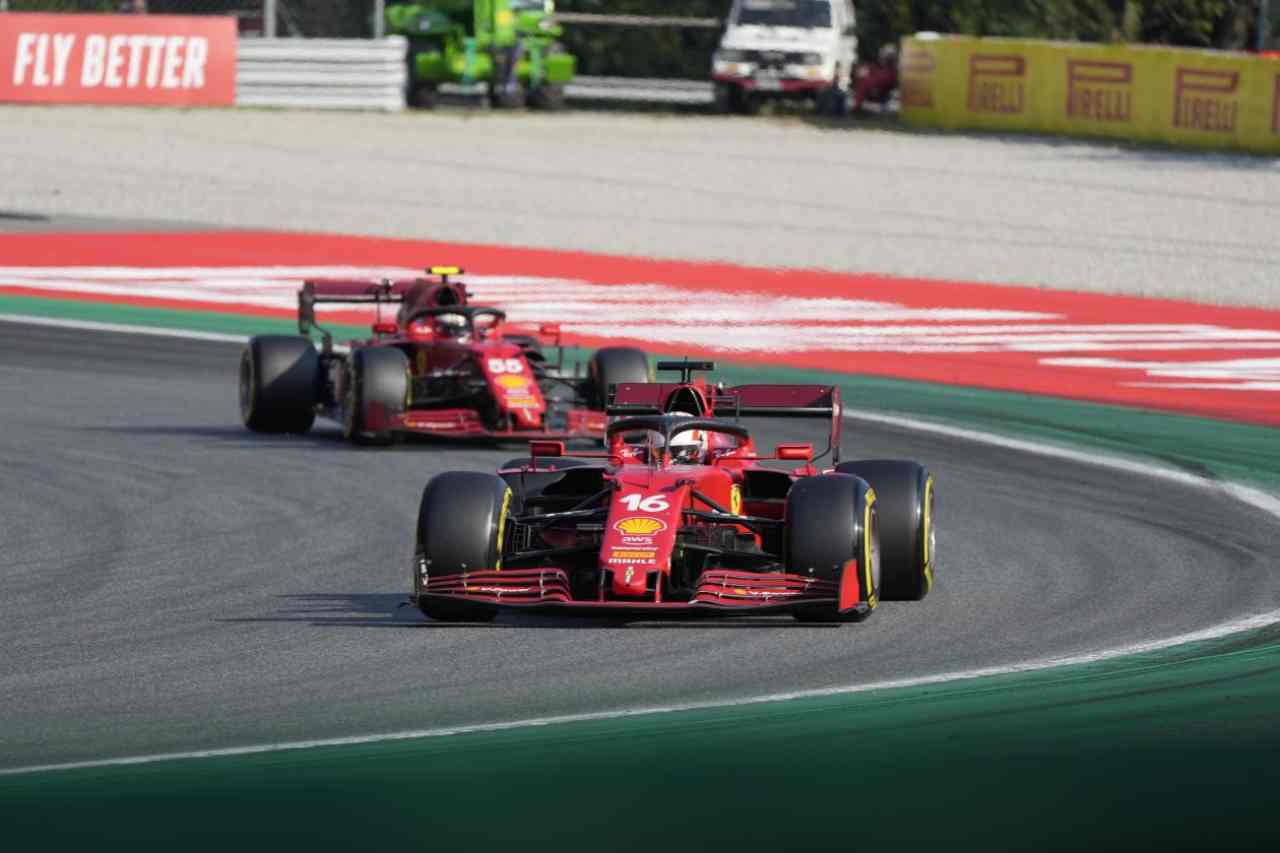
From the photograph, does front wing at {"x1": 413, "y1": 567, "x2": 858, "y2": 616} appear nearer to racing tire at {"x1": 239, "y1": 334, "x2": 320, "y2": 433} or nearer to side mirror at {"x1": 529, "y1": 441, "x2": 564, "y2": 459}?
side mirror at {"x1": 529, "y1": 441, "x2": 564, "y2": 459}

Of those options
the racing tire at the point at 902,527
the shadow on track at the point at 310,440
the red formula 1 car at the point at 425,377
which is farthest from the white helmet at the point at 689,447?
the shadow on track at the point at 310,440

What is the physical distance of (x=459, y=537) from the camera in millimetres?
10461

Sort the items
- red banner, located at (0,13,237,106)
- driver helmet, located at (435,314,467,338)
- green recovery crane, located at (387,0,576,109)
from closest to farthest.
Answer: driver helmet, located at (435,314,467,338) → red banner, located at (0,13,237,106) → green recovery crane, located at (387,0,576,109)

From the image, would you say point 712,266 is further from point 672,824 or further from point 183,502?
point 672,824

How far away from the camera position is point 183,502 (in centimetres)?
1385

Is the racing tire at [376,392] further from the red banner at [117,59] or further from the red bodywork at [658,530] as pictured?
the red banner at [117,59]

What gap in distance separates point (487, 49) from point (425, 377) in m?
29.6

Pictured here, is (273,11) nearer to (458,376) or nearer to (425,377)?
(425,377)

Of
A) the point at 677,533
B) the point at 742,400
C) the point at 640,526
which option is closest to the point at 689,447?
the point at 742,400

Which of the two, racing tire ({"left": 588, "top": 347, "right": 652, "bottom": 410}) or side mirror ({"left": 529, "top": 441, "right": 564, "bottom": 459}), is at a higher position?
side mirror ({"left": 529, "top": 441, "right": 564, "bottom": 459})

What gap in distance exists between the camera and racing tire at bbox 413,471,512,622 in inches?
411

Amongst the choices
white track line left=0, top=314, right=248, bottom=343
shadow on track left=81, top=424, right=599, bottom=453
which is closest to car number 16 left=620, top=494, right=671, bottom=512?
shadow on track left=81, top=424, right=599, bottom=453

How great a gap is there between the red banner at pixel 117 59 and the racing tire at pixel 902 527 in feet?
100

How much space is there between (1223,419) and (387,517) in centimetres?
656
